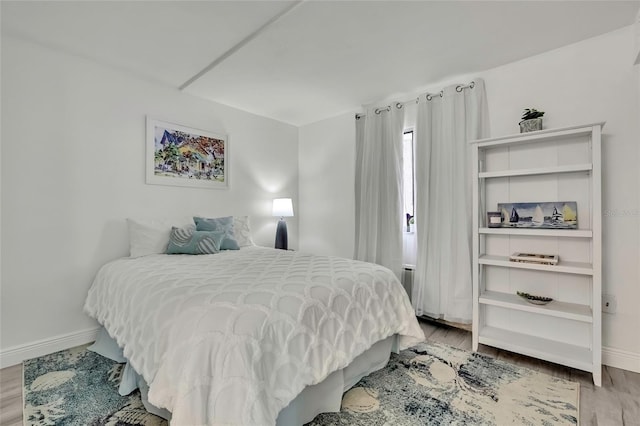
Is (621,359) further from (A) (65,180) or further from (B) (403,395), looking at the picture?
(A) (65,180)

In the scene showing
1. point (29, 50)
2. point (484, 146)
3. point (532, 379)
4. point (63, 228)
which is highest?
point (29, 50)

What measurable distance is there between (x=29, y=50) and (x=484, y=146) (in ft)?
12.4

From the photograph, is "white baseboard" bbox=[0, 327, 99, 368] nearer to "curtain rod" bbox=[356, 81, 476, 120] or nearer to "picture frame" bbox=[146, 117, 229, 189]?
"picture frame" bbox=[146, 117, 229, 189]

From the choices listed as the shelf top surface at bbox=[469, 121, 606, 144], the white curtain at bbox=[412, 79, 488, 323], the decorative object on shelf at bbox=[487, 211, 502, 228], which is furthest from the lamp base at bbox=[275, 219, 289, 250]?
the shelf top surface at bbox=[469, 121, 606, 144]

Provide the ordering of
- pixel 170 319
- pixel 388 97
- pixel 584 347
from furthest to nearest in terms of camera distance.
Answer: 1. pixel 388 97
2. pixel 584 347
3. pixel 170 319

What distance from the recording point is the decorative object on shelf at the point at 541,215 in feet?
7.28

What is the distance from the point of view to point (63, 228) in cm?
243

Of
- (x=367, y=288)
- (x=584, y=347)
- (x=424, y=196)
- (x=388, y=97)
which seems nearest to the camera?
(x=367, y=288)

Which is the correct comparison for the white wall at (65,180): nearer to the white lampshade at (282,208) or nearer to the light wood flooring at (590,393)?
the light wood flooring at (590,393)

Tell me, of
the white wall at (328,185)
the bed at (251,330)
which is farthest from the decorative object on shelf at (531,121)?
the white wall at (328,185)

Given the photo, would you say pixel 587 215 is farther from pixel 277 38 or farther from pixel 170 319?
pixel 170 319

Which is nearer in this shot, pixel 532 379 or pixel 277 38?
pixel 532 379

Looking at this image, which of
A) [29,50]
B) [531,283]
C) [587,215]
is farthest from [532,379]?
[29,50]

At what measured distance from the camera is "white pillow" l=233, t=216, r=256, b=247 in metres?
3.25
